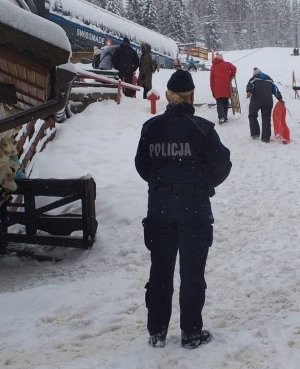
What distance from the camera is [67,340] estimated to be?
432 cm

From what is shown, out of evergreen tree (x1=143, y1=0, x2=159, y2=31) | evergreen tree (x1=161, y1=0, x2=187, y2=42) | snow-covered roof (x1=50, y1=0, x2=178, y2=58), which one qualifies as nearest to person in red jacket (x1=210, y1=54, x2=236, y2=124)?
snow-covered roof (x1=50, y1=0, x2=178, y2=58)

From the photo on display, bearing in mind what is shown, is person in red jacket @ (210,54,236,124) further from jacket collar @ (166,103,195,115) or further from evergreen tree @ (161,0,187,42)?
evergreen tree @ (161,0,187,42)

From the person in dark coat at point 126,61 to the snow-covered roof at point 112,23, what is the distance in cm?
1058

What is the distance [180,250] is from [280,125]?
892 cm

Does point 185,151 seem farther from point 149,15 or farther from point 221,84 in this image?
point 149,15

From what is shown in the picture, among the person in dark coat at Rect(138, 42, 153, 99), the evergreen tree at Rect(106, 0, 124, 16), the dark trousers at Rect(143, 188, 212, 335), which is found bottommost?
the dark trousers at Rect(143, 188, 212, 335)

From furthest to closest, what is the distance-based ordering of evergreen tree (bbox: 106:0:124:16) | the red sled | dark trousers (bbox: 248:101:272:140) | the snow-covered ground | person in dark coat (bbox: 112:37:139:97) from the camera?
evergreen tree (bbox: 106:0:124:16)
person in dark coat (bbox: 112:37:139:97)
the red sled
dark trousers (bbox: 248:101:272:140)
the snow-covered ground

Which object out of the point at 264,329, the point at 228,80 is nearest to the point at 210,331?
the point at 264,329

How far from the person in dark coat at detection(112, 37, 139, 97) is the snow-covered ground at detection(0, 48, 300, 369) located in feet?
19.2

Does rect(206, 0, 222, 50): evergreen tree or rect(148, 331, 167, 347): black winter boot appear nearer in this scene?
rect(148, 331, 167, 347): black winter boot

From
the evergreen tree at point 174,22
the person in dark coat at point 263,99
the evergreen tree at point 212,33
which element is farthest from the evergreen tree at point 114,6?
the person in dark coat at point 263,99

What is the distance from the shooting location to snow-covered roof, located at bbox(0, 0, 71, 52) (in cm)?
324

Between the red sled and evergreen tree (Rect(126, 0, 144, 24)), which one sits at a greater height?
evergreen tree (Rect(126, 0, 144, 24))

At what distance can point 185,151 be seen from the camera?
369cm
